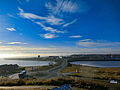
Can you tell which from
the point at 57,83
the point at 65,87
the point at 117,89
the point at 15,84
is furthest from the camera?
the point at 15,84

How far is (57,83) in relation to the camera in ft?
51.8

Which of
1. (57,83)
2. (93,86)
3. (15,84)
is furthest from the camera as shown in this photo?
(15,84)

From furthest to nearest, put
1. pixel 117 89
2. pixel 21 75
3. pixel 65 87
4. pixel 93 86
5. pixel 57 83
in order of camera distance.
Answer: pixel 21 75 < pixel 57 83 < pixel 93 86 < pixel 117 89 < pixel 65 87

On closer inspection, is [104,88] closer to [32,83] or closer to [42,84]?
[42,84]

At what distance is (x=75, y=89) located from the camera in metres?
13.0

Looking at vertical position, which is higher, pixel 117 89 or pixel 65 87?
pixel 65 87

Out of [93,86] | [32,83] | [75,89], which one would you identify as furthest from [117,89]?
[32,83]

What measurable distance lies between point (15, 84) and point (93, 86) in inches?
502

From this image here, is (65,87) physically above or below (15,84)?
above

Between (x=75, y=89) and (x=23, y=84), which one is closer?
(x=75, y=89)

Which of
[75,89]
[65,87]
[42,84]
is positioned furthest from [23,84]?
[65,87]

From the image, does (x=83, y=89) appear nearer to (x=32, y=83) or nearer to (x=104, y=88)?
(x=104, y=88)

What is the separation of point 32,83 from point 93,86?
977 cm

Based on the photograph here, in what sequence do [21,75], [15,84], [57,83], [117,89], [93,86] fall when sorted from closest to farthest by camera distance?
[117,89], [93,86], [57,83], [15,84], [21,75]
